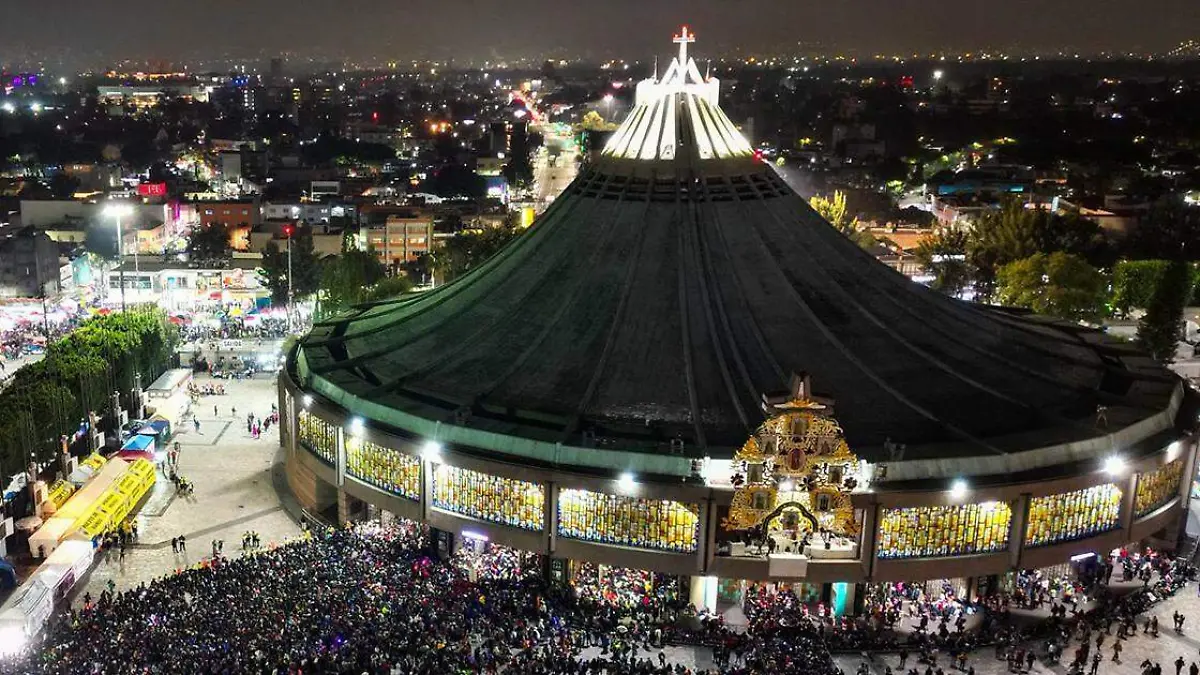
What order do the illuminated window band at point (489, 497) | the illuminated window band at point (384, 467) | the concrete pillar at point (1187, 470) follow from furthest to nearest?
the concrete pillar at point (1187, 470)
the illuminated window band at point (384, 467)
the illuminated window band at point (489, 497)

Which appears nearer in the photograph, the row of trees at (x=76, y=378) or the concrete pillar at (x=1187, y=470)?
the concrete pillar at (x=1187, y=470)

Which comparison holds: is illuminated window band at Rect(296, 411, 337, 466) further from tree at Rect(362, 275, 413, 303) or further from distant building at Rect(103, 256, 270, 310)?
distant building at Rect(103, 256, 270, 310)

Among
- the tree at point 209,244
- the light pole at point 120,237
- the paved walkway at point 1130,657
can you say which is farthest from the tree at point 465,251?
the paved walkway at point 1130,657

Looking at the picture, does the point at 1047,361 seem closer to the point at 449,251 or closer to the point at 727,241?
the point at 727,241

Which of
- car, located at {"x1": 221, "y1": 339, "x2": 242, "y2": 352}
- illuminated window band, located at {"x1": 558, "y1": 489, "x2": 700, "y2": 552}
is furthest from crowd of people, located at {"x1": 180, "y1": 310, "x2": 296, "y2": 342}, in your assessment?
illuminated window band, located at {"x1": 558, "y1": 489, "x2": 700, "y2": 552}

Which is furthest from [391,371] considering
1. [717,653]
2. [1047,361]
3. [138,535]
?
[1047,361]

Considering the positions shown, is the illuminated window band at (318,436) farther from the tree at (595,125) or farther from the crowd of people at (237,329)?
the tree at (595,125)
